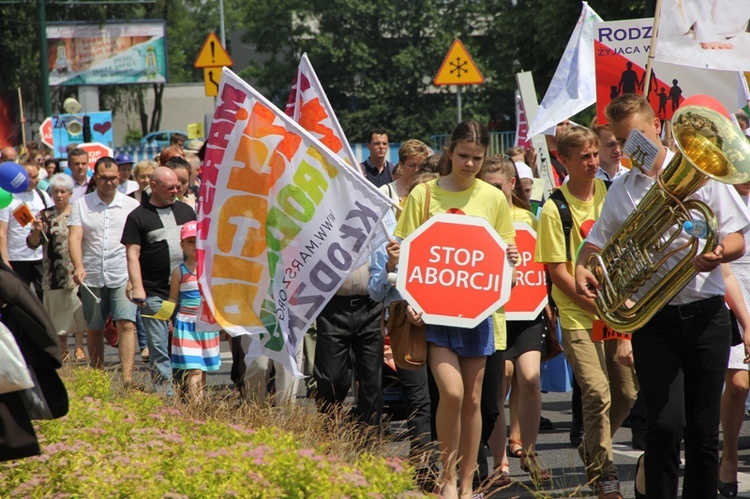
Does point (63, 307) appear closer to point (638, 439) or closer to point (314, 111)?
point (314, 111)

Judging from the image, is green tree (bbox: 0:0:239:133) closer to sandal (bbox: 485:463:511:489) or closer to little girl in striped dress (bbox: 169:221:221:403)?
little girl in striped dress (bbox: 169:221:221:403)

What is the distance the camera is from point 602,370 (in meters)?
6.53

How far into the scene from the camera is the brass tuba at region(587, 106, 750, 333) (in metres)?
4.84

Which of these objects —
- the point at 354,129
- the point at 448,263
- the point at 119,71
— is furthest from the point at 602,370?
the point at 354,129

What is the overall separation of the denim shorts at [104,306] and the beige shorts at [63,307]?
1134 mm

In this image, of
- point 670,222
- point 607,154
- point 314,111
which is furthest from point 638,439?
point 670,222

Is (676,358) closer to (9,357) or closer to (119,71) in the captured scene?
(9,357)

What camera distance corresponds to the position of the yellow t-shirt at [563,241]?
21.1 feet

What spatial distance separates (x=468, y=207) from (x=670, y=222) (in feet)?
4.56

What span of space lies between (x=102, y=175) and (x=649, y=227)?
650cm

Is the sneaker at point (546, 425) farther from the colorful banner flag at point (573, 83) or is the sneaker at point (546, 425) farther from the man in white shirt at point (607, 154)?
the colorful banner flag at point (573, 83)

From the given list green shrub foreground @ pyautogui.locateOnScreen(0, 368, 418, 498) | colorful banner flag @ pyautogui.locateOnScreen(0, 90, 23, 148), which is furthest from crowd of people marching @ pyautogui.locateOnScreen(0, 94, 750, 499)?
colorful banner flag @ pyautogui.locateOnScreen(0, 90, 23, 148)

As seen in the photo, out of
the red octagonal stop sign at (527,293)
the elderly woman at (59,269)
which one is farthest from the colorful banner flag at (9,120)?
the red octagonal stop sign at (527,293)

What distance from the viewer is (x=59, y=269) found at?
11.8 m
